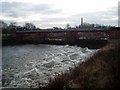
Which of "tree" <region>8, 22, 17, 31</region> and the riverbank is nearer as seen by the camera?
the riverbank

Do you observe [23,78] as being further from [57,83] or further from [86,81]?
[86,81]

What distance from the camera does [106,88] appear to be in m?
12.2

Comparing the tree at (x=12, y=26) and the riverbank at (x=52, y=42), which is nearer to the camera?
the riverbank at (x=52, y=42)

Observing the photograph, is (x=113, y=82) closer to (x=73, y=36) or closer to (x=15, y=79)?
(x=15, y=79)

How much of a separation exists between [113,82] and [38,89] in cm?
545

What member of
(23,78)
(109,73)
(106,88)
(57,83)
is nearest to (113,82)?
(106,88)

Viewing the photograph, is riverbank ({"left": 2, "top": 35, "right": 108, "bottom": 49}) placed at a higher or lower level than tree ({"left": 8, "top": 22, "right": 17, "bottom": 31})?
lower

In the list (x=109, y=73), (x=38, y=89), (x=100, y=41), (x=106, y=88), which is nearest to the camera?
(x=106, y=88)

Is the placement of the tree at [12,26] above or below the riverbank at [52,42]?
above

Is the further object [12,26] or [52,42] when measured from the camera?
[12,26]

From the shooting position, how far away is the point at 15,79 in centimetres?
2159

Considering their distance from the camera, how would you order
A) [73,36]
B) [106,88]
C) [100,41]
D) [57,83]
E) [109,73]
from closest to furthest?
1. [106,88]
2. [109,73]
3. [57,83]
4. [100,41]
5. [73,36]

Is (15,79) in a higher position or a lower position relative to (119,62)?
lower

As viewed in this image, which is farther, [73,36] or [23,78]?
[73,36]
